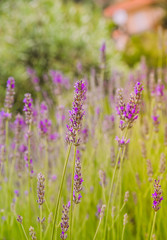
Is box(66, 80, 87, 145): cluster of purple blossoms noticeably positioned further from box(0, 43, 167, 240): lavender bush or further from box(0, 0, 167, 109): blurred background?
box(0, 0, 167, 109): blurred background

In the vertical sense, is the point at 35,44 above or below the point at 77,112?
above

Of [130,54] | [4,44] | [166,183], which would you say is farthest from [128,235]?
[130,54]

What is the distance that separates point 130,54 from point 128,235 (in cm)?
835

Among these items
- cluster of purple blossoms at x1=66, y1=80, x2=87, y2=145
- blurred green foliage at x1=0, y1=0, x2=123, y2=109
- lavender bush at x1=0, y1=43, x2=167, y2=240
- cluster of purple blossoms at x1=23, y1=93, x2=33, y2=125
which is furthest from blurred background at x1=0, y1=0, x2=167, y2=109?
cluster of purple blossoms at x1=66, y1=80, x2=87, y2=145

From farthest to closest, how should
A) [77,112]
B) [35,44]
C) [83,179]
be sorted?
1. [35,44]
2. [83,179]
3. [77,112]

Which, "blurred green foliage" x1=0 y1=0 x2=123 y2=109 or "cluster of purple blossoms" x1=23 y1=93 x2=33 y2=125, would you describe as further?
"blurred green foliage" x1=0 y1=0 x2=123 y2=109

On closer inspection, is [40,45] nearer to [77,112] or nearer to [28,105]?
[28,105]

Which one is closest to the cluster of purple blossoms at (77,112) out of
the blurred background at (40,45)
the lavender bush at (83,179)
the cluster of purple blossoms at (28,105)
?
the lavender bush at (83,179)

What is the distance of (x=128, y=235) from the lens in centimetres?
176

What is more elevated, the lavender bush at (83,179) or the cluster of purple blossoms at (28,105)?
the cluster of purple blossoms at (28,105)

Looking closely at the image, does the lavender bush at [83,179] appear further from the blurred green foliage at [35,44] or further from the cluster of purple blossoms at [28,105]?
the blurred green foliage at [35,44]

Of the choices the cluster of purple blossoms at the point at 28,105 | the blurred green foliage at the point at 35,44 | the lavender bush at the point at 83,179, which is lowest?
the lavender bush at the point at 83,179

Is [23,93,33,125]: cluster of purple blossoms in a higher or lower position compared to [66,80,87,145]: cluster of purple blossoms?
higher

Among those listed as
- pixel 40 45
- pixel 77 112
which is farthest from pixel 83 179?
pixel 40 45
